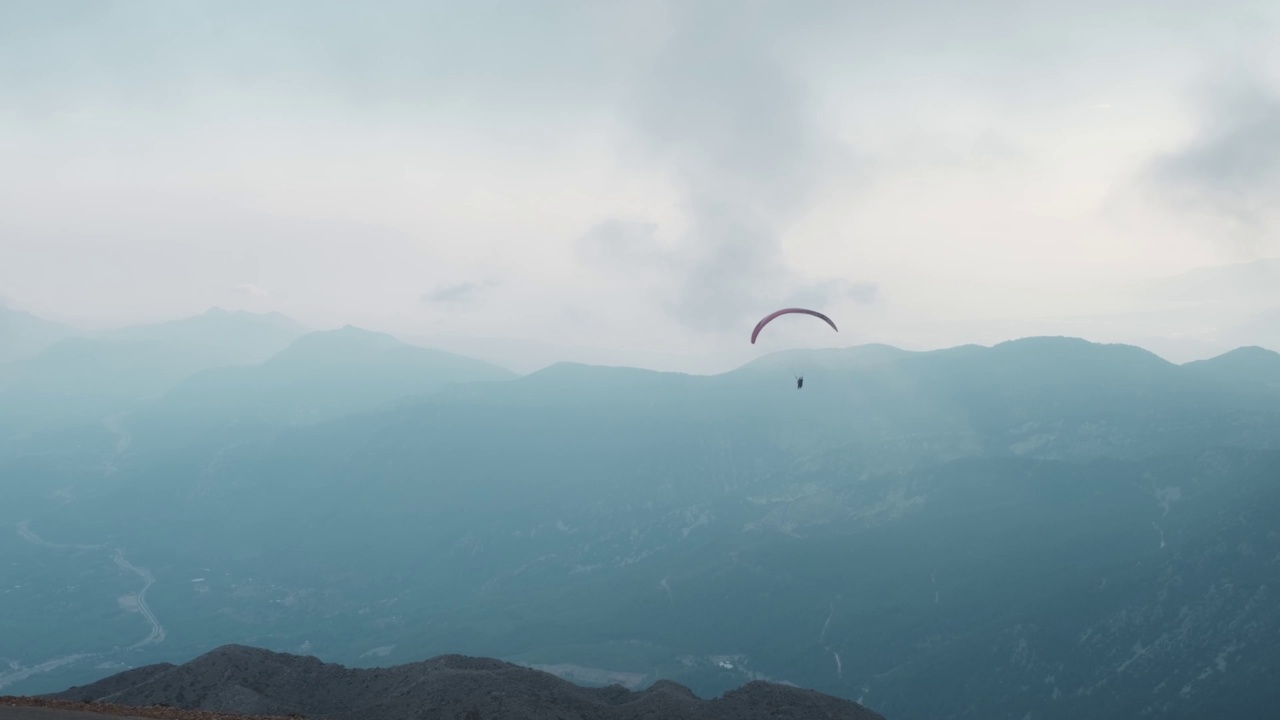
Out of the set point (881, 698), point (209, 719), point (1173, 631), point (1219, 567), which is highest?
point (209, 719)

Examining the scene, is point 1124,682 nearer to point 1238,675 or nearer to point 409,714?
point 1238,675

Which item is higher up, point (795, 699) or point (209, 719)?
point (209, 719)

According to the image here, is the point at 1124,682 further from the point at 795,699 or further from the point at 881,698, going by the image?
the point at 795,699

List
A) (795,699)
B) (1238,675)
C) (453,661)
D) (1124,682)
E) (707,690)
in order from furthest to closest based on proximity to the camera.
Result: 1. (707,690)
2. (1124,682)
3. (1238,675)
4. (453,661)
5. (795,699)

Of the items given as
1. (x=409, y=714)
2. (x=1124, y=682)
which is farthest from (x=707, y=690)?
(x=409, y=714)

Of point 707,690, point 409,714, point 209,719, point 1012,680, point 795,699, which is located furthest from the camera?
point 707,690

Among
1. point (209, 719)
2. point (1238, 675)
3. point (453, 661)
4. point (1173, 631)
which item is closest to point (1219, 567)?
point (1173, 631)

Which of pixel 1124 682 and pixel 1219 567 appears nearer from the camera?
pixel 1124 682
